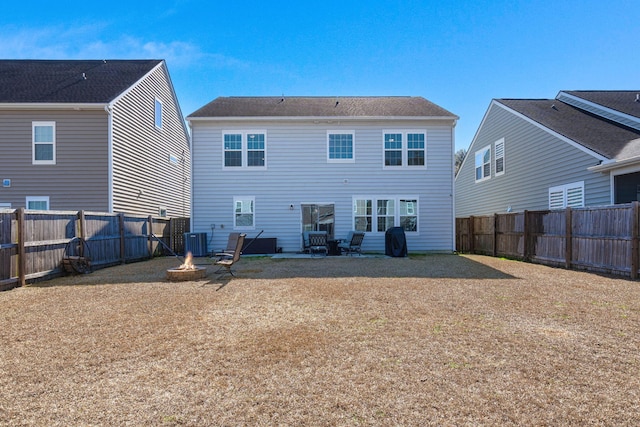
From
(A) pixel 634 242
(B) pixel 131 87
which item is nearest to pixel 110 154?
(B) pixel 131 87

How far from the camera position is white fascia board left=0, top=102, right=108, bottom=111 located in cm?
1262

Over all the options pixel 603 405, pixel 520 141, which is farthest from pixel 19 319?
pixel 520 141

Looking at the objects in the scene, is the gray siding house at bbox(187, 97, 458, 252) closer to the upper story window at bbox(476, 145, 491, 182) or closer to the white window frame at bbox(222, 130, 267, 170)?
the white window frame at bbox(222, 130, 267, 170)

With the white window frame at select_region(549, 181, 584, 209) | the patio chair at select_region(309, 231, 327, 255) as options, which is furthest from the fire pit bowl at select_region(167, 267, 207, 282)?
the white window frame at select_region(549, 181, 584, 209)

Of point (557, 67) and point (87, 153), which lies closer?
point (87, 153)

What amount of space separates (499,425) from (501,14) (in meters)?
14.2

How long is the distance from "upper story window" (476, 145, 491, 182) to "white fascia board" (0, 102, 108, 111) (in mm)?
17861

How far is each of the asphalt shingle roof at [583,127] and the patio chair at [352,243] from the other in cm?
811

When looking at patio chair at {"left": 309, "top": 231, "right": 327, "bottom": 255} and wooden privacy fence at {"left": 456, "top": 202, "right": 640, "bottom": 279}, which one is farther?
patio chair at {"left": 309, "top": 231, "right": 327, "bottom": 255}

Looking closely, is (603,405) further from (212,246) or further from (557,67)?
(557,67)

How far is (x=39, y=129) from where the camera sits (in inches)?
513

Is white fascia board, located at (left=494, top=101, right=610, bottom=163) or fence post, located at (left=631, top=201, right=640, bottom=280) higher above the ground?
white fascia board, located at (left=494, top=101, right=610, bottom=163)

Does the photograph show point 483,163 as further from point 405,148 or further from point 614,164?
point 614,164

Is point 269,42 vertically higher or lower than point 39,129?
higher
